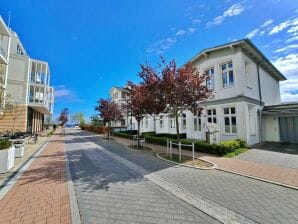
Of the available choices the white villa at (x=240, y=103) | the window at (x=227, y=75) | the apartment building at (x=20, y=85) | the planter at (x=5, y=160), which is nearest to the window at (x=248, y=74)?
the white villa at (x=240, y=103)

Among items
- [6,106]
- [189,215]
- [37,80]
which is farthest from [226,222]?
[37,80]

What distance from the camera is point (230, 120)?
48.7ft

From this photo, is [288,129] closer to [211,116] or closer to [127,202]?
[211,116]

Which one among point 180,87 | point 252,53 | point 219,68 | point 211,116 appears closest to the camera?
point 180,87

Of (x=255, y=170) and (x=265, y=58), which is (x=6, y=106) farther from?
(x=265, y=58)

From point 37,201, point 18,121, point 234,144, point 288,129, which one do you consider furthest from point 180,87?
point 18,121

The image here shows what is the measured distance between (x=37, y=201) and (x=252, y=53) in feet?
58.1

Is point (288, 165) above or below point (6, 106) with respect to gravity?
below

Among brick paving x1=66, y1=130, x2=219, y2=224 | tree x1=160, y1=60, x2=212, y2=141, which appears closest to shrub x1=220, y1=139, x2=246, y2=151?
tree x1=160, y1=60, x2=212, y2=141

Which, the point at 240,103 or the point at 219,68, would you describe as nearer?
the point at 240,103

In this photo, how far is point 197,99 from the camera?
32.5 ft

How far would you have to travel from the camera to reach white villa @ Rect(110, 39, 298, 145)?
A: 14031 mm

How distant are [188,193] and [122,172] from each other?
3217mm

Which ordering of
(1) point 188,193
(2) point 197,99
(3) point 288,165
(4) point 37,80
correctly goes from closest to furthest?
(1) point 188,193
(3) point 288,165
(2) point 197,99
(4) point 37,80
